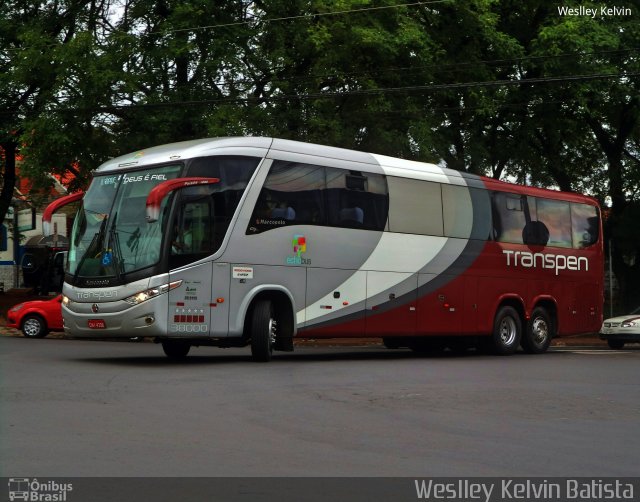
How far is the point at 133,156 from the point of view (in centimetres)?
1845

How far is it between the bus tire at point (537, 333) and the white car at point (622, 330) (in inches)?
184

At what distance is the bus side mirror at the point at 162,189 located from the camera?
53.0 ft

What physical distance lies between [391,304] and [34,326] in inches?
453

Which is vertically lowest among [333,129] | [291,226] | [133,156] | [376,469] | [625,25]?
[376,469]

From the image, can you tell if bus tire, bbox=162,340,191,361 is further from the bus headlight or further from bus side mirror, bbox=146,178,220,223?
bus side mirror, bbox=146,178,220,223

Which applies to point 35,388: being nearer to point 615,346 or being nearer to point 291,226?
point 291,226

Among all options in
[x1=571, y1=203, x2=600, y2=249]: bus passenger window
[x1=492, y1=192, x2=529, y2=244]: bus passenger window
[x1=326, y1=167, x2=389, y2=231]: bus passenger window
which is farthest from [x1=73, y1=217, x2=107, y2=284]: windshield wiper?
[x1=571, y1=203, x2=600, y2=249]: bus passenger window

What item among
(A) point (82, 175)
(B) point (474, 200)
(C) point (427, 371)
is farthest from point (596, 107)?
(C) point (427, 371)

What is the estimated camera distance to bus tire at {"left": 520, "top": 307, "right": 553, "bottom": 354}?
80.7ft

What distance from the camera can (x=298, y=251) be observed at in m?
19.0

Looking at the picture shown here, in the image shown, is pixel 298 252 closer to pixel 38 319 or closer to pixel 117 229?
pixel 117 229

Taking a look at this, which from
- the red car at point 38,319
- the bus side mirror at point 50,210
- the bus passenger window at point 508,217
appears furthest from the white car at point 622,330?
the bus side mirror at point 50,210
